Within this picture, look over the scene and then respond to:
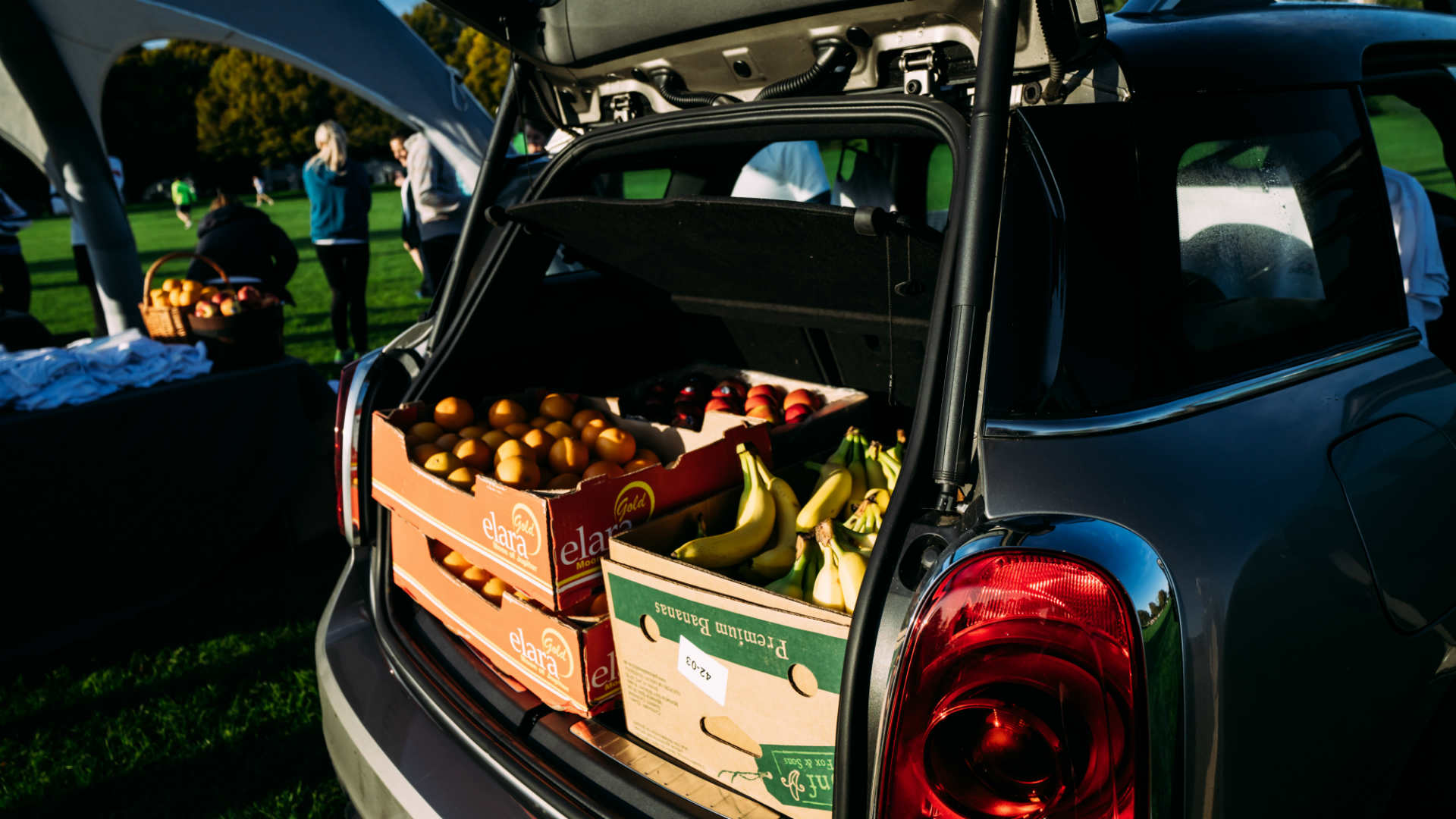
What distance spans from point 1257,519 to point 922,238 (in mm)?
735

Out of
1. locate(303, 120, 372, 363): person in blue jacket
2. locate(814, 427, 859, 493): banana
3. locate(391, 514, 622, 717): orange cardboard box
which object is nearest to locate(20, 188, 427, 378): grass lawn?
locate(303, 120, 372, 363): person in blue jacket

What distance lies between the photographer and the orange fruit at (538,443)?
98.2 inches

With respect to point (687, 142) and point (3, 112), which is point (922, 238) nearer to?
point (687, 142)

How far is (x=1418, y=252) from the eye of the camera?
255 cm

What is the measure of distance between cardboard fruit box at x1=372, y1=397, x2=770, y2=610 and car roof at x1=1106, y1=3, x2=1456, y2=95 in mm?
1136

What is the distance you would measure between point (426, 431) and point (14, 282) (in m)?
11.1

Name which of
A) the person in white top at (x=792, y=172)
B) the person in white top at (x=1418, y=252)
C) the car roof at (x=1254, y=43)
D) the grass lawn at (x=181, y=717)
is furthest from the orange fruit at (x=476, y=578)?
the person in white top at (x=792, y=172)

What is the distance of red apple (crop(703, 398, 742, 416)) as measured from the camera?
2885mm

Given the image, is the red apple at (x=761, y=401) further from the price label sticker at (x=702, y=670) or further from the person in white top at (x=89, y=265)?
the person in white top at (x=89, y=265)

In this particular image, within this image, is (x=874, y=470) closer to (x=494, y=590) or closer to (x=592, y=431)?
(x=592, y=431)

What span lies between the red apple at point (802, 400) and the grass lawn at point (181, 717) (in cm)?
184

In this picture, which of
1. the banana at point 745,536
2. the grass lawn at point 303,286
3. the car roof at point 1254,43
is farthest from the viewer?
the grass lawn at point 303,286

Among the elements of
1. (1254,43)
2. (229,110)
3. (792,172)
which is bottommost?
(792,172)

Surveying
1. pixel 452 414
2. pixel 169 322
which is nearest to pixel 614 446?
pixel 452 414
